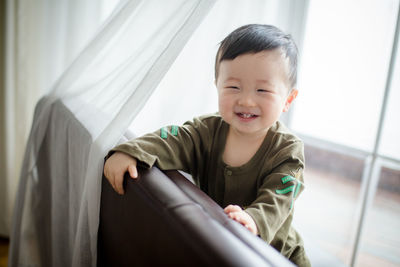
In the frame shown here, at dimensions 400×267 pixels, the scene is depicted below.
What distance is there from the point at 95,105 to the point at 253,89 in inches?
21.0

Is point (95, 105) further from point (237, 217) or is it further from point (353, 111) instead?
point (353, 111)

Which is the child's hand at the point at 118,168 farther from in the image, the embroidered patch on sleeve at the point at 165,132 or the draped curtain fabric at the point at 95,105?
the embroidered patch on sleeve at the point at 165,132

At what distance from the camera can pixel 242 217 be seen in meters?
0.74

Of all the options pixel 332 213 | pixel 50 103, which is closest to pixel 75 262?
pixel 50 103

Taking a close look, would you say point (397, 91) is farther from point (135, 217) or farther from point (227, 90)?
point (135, 217)

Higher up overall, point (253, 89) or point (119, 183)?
point (253, 89)

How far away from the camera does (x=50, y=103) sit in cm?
124

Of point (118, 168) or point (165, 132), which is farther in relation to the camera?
point (165, 132)

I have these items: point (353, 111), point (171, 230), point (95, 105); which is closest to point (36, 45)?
point (95, 105)

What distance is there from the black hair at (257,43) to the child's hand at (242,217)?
1.44ft

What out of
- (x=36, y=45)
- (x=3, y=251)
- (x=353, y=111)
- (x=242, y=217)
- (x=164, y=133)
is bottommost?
(x=3, y=251)

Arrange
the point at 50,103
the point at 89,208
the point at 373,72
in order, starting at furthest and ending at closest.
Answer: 1. the point at 373,72
2. the point at 50,103
3. the point at 89,208

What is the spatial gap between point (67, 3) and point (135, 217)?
4.24 feet

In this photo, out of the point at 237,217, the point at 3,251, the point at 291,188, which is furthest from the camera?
the point at 3,251
